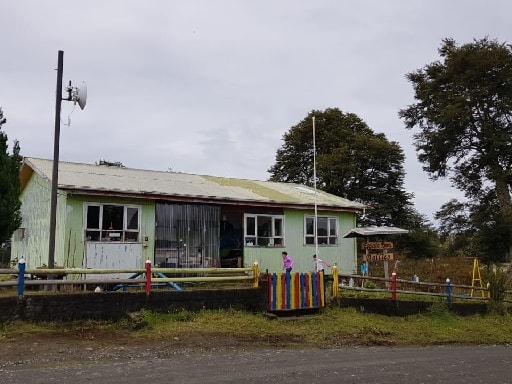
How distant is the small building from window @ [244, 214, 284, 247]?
36 mm

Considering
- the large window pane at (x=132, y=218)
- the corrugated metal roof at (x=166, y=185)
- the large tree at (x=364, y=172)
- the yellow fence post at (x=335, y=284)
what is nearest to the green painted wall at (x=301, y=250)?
the corrugated metal roof at (x=166, y=185)

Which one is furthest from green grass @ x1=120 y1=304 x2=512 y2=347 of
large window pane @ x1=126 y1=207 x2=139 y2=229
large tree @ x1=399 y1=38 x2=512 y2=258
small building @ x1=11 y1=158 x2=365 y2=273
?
large tree @ x1=399 y1=38 x2=512 y2=258

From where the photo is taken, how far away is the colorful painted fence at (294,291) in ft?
48.5

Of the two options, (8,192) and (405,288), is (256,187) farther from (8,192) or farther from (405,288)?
(8,192)

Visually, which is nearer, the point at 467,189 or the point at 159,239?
the point at 159,239

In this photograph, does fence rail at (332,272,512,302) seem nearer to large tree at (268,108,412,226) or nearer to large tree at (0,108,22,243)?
large tree at (0,108,22,243)

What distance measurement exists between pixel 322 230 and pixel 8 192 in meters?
11.3

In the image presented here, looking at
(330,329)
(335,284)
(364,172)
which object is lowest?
(330,329)

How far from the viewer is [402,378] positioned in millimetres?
8633

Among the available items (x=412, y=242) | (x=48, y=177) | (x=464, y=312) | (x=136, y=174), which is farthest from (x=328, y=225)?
(x=412, y=242)

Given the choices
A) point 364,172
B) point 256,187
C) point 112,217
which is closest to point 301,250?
point 256,187

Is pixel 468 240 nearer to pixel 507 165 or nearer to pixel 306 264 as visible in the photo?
pixel 507 165

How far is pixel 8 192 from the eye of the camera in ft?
58.6

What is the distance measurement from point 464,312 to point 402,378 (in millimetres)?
11285
